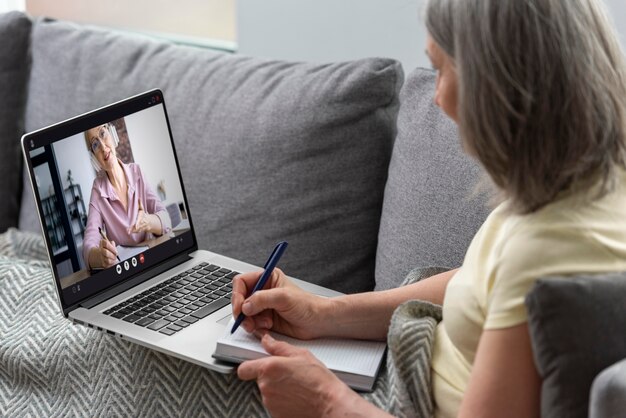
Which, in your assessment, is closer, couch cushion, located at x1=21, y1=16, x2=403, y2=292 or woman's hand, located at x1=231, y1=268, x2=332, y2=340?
woman's hand, located at x1=231, y1=268, x2=332, y2=340

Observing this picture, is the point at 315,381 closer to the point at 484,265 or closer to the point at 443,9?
the point at 484,265

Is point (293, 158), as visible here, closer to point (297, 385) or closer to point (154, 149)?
point (154, 149)

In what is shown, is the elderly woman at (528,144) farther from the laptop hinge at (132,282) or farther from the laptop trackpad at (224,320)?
the laptop hinge at (132,282)

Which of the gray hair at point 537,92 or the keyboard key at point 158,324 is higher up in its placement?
the gray hair at point 537,92

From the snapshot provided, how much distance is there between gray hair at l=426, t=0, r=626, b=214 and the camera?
1.03m

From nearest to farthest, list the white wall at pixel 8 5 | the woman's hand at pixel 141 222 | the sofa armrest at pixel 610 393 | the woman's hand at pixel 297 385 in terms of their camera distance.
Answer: the sofa armrest at pixel 610 393 → the woman's hand at pixel 297 385 → the woman's hand at pixel 141 222 → the white wall at pixel 8 5

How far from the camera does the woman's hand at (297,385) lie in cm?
121

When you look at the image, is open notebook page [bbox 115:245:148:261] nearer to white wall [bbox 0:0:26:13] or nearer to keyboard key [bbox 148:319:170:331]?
keyboard key [bbox 148:319:170:331]

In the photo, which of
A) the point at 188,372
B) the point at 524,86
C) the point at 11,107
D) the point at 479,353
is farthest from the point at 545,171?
the point at 11,107

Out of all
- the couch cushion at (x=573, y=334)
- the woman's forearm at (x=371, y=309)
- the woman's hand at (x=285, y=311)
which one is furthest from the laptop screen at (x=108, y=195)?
the couch cushion at (x=573, y=334)

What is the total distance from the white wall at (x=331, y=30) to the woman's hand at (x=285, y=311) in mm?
973

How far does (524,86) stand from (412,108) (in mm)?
659

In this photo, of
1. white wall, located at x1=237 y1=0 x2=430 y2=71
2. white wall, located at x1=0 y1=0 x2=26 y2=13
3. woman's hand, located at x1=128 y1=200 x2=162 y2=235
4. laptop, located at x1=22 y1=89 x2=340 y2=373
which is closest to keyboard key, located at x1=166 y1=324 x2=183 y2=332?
laptop, located at x1=22 y1=89 x2=340 y2=373

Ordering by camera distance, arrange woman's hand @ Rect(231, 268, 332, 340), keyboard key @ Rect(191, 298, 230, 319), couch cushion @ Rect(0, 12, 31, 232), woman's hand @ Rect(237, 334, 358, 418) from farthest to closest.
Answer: couch cushion @ Rect(0, 12, 31, 232)
keyboard key @ Rect(191, 298, 230, 319)
woman's hand @ Rect(231, 268, 332, 340)
woman's hand @ Rect(237, 334, 358, 418)
